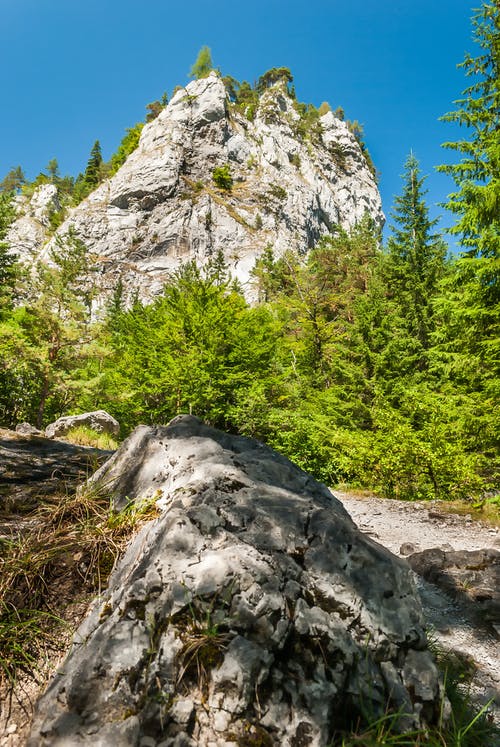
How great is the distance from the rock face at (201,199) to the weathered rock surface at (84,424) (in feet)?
112

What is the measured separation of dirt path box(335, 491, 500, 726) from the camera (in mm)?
2236

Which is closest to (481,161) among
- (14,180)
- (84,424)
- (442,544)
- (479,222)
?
(479,222)

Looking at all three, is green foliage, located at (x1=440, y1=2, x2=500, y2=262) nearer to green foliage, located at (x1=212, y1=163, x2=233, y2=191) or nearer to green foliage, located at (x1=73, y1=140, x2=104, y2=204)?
green foliage, located at (x1=212, y1=163, x2=233, y2=191)

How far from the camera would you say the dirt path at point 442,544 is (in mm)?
2236

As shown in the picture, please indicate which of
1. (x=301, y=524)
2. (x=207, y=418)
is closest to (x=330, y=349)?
(x=207, y=418)

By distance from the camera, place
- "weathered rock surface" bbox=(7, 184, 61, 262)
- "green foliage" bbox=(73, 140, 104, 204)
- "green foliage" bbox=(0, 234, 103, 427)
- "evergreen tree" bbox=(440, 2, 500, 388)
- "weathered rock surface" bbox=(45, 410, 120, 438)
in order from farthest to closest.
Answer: "green foliage" bbox=(73, 140, 104, 204)
"weathered rock surface" bbox=(7, 184, 61, 262)
"green foliage" bbox=(0, 234, 103, 427)
"weathered rock surface" bbox=(45, 410, 120, 438)
"evergreen tree" bbox=(440, 2, 500, 388)

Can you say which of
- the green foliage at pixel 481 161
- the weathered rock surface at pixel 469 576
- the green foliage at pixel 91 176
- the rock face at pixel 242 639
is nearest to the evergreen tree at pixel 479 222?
the green foliage at pixel 481 161


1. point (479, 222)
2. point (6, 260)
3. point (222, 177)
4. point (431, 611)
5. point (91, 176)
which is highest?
point (91, 176)

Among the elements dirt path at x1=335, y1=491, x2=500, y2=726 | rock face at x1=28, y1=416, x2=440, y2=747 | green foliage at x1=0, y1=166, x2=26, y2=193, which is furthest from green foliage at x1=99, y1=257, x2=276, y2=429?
green foliage at x1=0, y1=166, x2=26, y2=193

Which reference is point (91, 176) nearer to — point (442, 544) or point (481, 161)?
point (481, 161)

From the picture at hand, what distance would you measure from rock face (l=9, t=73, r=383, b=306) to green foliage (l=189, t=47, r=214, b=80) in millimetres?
8496

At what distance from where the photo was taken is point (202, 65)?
71.1m

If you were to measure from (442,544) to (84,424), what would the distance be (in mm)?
12492

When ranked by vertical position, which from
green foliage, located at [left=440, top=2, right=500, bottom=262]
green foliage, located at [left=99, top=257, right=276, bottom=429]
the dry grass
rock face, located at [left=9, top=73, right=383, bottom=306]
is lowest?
the dry grass
